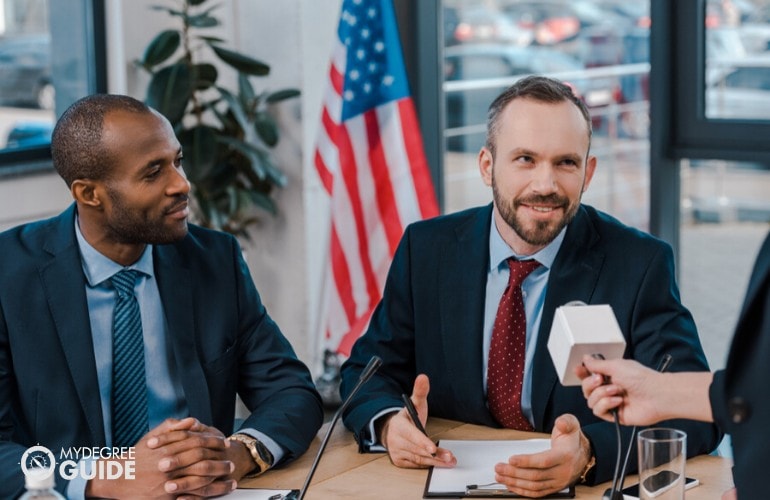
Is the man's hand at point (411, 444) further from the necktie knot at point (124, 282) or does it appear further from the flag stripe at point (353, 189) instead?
the flag stripe at point (353, 189)

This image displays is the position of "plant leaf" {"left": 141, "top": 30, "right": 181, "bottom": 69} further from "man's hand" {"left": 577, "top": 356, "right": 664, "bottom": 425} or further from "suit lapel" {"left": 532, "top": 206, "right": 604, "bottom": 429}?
"man's hand" {"left": 577, "top": 356, "right": 664, "bottom": 425}

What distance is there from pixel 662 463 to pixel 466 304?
810 mm

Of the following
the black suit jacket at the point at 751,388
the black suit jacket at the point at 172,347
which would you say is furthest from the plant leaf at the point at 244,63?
the black suit jacket at the point at 751,388

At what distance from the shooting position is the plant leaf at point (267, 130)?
457 centimetres

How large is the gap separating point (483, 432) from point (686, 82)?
237cm

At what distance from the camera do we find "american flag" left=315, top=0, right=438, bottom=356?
401cm

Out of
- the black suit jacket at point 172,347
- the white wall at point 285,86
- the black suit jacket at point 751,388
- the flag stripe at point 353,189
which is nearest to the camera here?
the black suit jacket at point 751,388

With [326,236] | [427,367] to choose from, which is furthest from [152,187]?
[326,236]

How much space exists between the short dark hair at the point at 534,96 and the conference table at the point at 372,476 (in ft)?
2.19

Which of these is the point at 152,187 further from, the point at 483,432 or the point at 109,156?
the point at 483,432

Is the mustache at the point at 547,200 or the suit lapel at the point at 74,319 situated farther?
the mustache at the point at 547,200

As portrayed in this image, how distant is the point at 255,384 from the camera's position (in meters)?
2.53

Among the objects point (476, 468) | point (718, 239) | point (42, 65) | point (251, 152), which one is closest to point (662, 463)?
point (476, 468)

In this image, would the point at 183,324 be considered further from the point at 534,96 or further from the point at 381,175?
the point at 381,175
